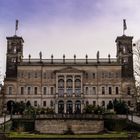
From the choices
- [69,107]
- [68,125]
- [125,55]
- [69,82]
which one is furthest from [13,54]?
[68,125]

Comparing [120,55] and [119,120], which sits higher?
[120,55]

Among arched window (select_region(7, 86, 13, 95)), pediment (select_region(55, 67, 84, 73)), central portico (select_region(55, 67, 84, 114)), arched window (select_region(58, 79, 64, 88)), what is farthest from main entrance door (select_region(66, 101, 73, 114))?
arched window (select_region(7, 86, 13, 95))

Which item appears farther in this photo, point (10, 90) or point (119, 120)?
point (10, 90)

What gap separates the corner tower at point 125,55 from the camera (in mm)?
84188

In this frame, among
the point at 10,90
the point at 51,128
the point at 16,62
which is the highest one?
the point at 16,62

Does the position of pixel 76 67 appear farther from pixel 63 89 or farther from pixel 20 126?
pixel 20 126

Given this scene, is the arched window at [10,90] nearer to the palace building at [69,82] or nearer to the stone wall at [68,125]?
the palace building at [69,82]

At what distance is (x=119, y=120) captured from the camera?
57031 mm

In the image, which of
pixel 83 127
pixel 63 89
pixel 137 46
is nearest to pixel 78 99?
pixel 63 89

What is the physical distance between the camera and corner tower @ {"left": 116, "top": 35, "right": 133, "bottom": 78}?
276 feet

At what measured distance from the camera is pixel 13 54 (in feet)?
279

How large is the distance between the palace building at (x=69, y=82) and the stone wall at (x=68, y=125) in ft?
71.5

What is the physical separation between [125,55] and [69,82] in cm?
1270

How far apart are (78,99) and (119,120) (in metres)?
23.7
